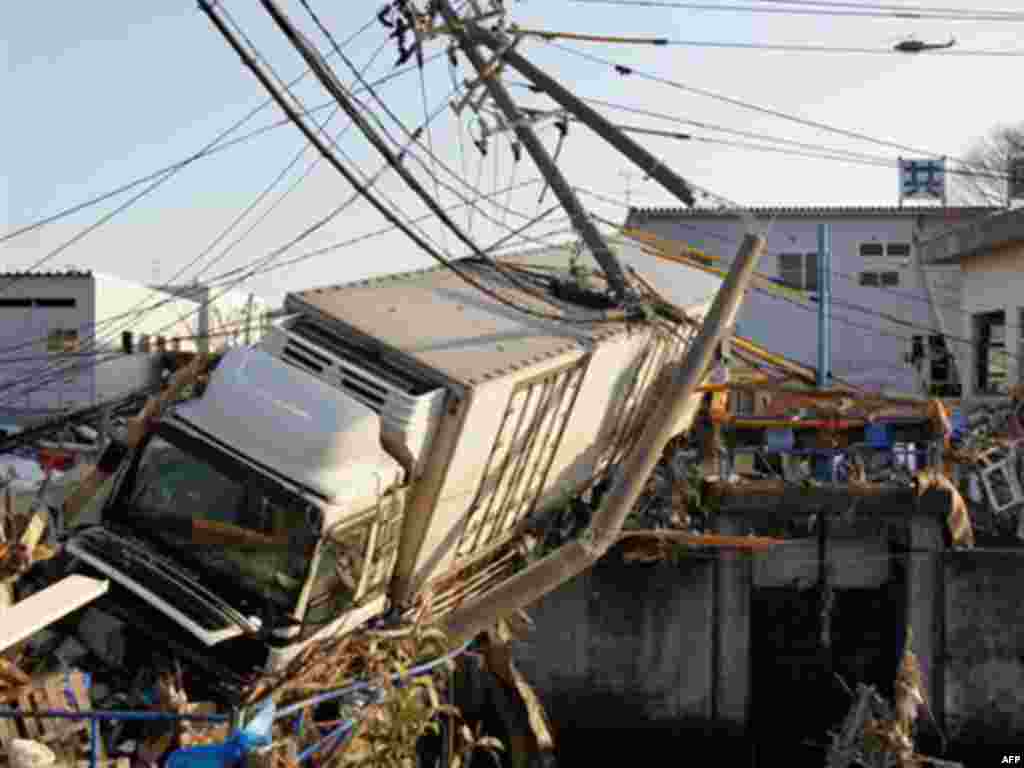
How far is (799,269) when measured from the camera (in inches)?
1371

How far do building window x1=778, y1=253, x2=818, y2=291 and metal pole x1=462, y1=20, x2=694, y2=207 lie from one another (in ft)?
75.7

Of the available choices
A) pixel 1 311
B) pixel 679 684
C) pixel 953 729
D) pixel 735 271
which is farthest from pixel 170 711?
pixel 1 311

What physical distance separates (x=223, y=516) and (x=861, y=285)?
92.6ft

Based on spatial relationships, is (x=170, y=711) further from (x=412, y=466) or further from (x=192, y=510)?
(x=412, y=466)

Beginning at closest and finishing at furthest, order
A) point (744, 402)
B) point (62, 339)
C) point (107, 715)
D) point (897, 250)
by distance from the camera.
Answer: point (107, 715), point (744, 402), point (62, 339), point (897, 250)

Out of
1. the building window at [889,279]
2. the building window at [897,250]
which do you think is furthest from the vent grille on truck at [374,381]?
the building window at [897,250]

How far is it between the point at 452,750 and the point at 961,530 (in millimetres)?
10964

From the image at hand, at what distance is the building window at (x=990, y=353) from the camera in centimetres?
2741

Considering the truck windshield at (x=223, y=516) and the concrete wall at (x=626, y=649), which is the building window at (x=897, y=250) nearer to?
the concrete wall at (x=626, y=649)

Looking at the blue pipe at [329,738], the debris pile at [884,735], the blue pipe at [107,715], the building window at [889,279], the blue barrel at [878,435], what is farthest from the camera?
the building window at [889,279]

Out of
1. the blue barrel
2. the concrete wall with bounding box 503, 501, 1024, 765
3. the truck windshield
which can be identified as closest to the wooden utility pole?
the truck windshield

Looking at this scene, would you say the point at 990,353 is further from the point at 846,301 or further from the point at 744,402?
the point at 744,402

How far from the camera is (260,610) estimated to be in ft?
29.5

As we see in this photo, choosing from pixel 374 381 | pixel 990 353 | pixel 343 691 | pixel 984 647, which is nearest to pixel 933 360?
pixel 990 353
